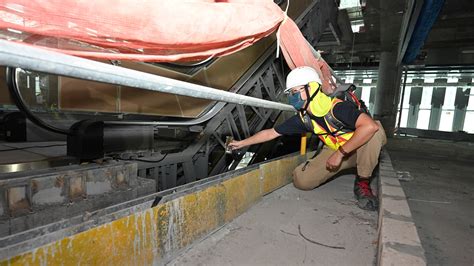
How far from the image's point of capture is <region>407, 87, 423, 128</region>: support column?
39.6 feet

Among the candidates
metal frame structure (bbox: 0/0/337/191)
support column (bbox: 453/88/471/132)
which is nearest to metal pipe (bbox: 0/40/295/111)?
metal frame structure (bbox: 0/0/337/191)

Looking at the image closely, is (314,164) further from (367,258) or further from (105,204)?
(105,204)

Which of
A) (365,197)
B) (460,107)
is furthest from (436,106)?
(365,197)

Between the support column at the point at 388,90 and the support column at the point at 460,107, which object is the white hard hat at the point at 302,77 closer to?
the support column at the point at 388,90

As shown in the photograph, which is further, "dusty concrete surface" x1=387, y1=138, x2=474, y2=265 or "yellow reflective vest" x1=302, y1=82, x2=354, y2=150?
"yellow reflective vest" x1=302, y1=82, x2=354, y2=150

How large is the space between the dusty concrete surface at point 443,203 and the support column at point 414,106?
7397mm

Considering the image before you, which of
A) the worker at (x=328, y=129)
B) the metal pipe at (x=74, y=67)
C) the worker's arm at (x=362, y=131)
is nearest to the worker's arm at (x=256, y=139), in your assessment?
the worker at (x=328, y=129)

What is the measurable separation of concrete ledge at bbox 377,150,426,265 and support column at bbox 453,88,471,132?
503 inches

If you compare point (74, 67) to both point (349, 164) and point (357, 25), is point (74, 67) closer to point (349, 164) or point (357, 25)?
point (349, 164)

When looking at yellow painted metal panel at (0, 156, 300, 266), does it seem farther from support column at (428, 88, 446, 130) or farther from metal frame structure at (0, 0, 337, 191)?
support column at (428, 88, 446, 130)

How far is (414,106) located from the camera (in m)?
12.3

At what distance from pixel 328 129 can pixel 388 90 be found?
26.8 feet

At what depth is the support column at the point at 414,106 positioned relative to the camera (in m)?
12.1

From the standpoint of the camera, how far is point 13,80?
5.30 ft
